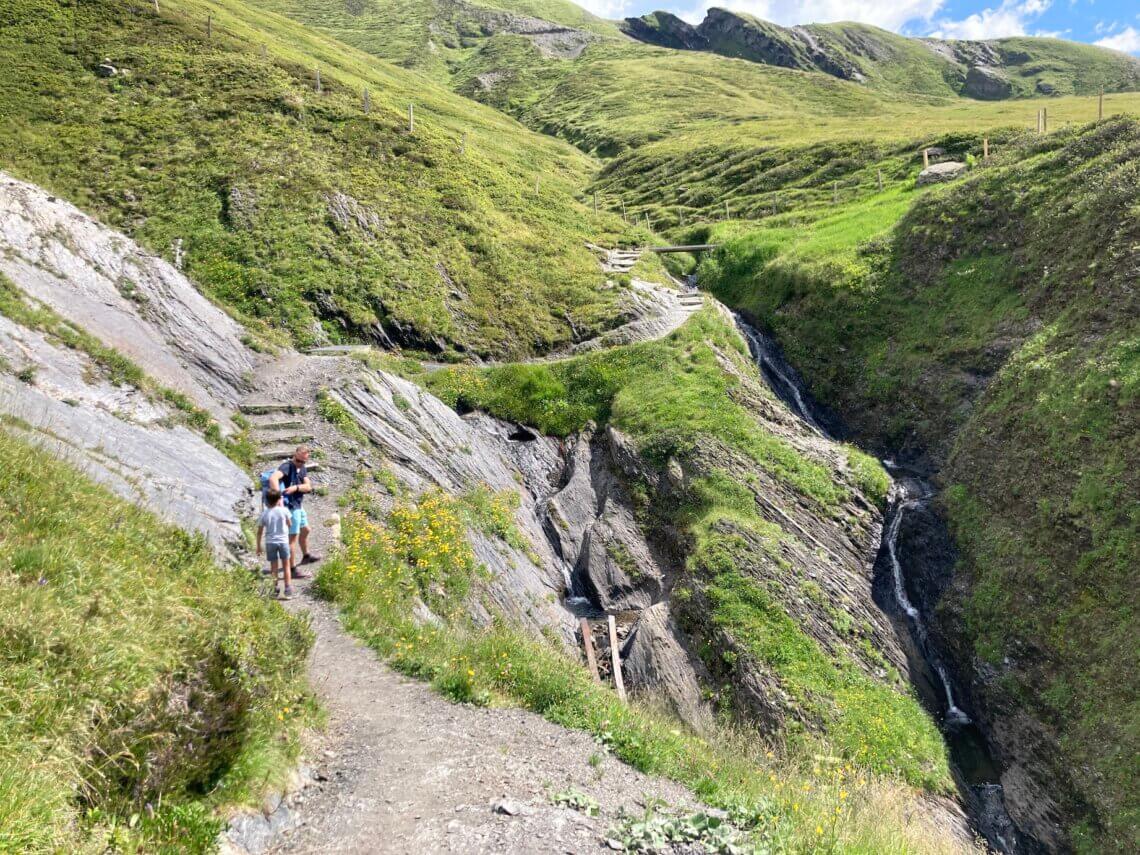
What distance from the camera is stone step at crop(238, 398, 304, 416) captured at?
20828mm

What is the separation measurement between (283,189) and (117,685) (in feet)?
115

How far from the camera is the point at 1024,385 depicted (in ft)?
76.2

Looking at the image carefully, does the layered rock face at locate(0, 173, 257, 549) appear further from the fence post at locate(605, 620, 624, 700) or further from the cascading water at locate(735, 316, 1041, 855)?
the cascading water at locate(735, 316, 1041, 855)

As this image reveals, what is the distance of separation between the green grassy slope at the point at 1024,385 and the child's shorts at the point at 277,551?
19.9 metres

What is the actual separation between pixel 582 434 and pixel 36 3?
51890mm

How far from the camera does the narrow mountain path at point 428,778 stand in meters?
6.36

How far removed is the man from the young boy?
0.95 m

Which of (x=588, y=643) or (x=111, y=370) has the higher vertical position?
(x=111, y=370)

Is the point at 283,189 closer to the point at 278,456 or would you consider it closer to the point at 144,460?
the point at 278,456

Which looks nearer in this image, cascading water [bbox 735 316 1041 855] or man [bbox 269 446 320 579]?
man [bbox 269 446 320 579]

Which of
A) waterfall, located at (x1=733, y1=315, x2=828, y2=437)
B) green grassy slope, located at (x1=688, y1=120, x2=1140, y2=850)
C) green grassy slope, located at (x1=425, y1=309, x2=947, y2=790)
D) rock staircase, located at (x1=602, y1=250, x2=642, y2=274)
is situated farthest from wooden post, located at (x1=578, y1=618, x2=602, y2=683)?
rock staircase, located at (x1=602, y1=250, x2=642, y2=274)

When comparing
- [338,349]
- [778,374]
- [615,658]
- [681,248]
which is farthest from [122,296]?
[681,248]

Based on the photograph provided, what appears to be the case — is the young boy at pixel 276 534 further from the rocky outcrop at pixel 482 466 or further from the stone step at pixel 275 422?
the stone step at pixel 275 422

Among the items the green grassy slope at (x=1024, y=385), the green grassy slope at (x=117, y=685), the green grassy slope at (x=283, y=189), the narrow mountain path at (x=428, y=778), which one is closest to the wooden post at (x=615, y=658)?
the narrow mountain path at (x=428, y=778)
